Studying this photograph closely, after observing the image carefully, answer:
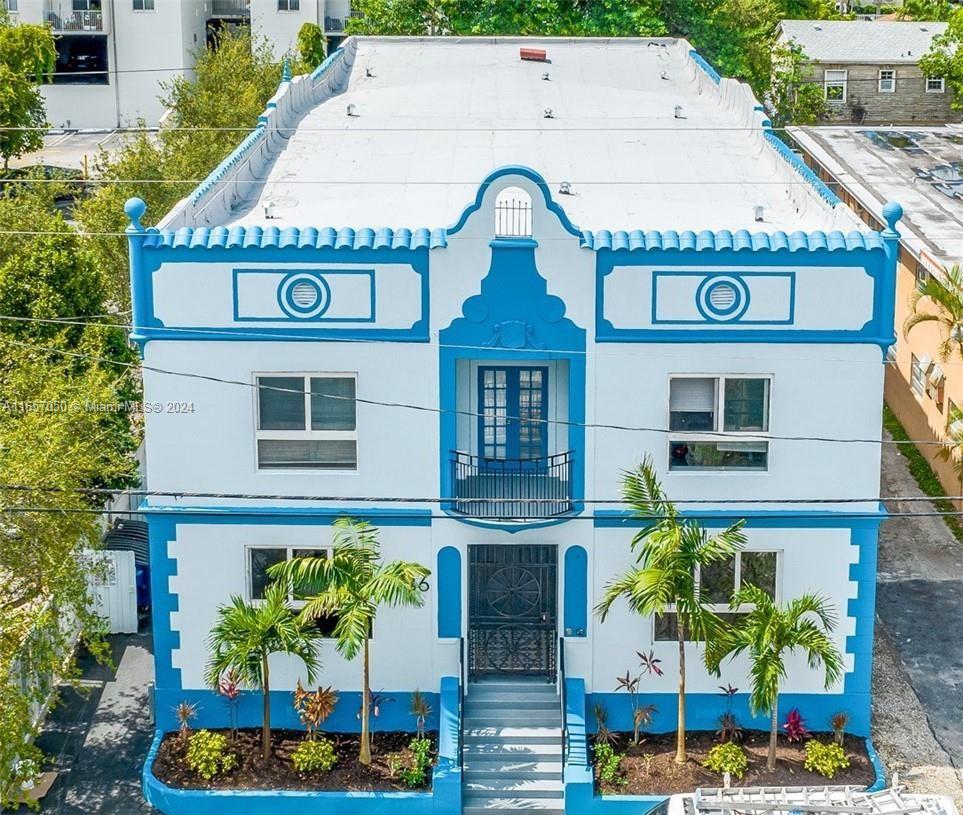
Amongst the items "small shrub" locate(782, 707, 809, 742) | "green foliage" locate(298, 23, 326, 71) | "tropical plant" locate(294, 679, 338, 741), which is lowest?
"small shrub" locate(782, 707, 809, 742)

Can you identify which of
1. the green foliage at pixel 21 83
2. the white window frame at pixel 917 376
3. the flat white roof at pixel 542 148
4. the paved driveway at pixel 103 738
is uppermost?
the green foliage at pixel 21 83

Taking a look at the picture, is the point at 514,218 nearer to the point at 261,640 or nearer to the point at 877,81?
the point at 261,640

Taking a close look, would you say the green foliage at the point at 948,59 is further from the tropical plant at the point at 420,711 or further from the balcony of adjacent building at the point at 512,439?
Result: the tropical plant at the point at 420,711

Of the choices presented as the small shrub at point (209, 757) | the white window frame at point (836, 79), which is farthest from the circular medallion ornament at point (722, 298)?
the white window frame at point (836, 79)

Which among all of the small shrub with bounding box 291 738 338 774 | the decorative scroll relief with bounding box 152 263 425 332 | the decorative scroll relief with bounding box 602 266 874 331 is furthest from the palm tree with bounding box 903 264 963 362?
the small shrub with bounding box 291 738 338 774

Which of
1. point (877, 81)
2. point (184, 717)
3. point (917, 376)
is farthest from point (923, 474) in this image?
point (877, 81)

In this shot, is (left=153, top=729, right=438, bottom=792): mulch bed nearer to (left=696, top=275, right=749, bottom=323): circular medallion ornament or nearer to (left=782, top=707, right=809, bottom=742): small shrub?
(left=782, top=707, right=809, bottom=742): small shrub
